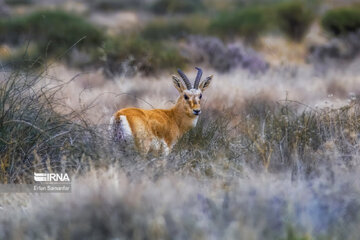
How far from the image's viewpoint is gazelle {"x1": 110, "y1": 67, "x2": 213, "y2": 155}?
6.33 m

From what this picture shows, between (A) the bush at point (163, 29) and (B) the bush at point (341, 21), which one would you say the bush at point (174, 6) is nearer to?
(A) the bush at point (163, 29)

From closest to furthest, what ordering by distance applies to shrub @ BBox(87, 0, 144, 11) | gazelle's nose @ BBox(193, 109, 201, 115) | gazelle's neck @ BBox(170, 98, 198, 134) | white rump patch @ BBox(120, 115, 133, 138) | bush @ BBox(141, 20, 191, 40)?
1. white rump patch @ BBox(120, 115, 133, 138)
2. gazelle's nose @ BBox(193, 109, 201, 115)
3. gazelle's neck @ BBox(170, 98, 198, 134)
4. bush @ BBox(141, 20, 191, 40)
5. shrub @ BBox(87, 0, 144, 11)

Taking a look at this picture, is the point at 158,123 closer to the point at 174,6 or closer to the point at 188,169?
the point at 188,169

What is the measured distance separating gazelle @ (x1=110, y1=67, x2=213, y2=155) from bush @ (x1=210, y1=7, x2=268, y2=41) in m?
15.2

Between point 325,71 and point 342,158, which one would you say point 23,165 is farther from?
point 325,71

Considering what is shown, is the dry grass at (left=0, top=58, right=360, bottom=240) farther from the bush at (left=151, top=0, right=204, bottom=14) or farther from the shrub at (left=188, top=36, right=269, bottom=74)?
the bush at (left=151, top=0, right=204, bottom=14)

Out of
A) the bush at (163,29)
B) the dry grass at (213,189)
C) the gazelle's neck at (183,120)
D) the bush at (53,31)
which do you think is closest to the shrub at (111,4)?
the bush at (163,29)

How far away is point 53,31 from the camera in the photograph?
1822 cm

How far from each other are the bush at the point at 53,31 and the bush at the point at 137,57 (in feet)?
9.05

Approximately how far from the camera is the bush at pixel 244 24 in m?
22.5

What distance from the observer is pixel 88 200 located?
4.55 meters

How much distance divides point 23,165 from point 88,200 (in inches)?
66.3

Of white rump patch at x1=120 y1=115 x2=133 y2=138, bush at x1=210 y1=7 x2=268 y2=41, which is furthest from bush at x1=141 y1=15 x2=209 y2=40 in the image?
white rump patch at x1=120 y1=115 x2=133 y2=138

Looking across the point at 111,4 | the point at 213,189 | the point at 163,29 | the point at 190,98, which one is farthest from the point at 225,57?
the point at 111,4
